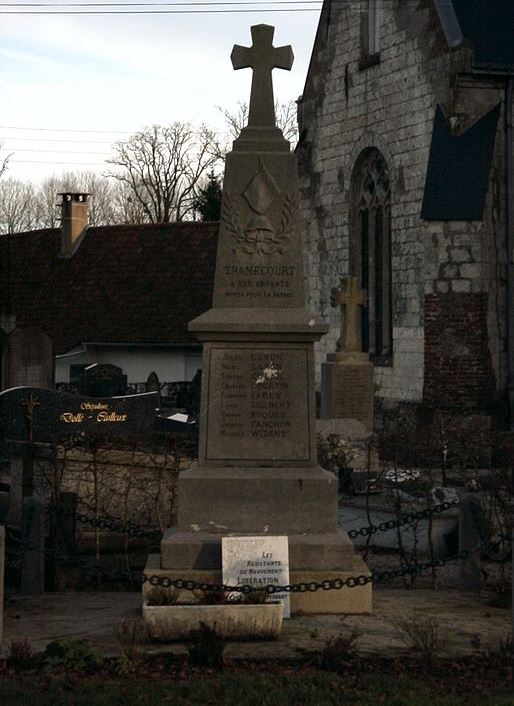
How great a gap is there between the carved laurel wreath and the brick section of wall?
42.4ft

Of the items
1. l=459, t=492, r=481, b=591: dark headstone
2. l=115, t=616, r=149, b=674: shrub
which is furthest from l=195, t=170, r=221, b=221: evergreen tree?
l=115, t=616, r=149, b=674: shrub

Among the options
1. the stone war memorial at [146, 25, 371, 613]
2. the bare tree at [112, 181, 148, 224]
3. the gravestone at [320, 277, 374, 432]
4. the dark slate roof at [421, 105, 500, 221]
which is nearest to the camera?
the stone war memorial at [146, 25, 371, 613]

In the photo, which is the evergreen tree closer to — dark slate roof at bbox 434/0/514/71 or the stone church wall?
the stone church wall

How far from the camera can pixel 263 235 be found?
30.6ft

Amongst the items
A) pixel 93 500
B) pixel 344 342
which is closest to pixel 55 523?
pixel 93 500

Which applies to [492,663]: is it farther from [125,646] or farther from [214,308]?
[214,308]

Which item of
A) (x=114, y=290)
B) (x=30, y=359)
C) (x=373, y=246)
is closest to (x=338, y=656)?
(x=30, y=359)

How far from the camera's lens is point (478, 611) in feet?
28.6

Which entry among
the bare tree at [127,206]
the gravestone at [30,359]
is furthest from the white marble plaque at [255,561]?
the bare tree at [127,206]

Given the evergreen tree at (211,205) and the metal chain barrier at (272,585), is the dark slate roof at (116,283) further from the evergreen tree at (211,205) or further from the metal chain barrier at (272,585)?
the metal chain barrier at (272,585)

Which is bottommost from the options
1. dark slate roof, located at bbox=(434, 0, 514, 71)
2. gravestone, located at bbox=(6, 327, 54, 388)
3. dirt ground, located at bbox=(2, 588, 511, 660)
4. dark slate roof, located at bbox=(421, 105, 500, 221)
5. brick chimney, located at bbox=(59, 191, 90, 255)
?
dirt ground, located at bbox=(2, 588, 511, 660)

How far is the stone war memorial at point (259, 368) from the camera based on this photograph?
883 cm

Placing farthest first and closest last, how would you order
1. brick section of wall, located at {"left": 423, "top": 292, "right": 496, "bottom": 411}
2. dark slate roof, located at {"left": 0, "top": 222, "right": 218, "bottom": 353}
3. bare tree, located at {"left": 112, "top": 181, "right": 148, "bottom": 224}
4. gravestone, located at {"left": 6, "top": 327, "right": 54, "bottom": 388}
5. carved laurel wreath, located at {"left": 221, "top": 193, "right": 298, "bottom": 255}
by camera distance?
bare tree, located at {"left": 112, "top": 181, "right": 148, "bottom": 224}
dark slate roof, located at {"left": 0, "top": 222, "right": 218, "bottom": 353}
gravestone, located at {"left": 6, "top": 327, "right": 54, "bottom": 388}
brick section of wall, located at {"left": 423, "top": 292, "right": 496, "bottom": 411}
carved laurel wreath, located at {"left": 221, "top": 193, "right": 298, "bottom": 255}

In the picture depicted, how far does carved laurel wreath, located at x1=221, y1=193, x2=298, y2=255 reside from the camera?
932 cm
